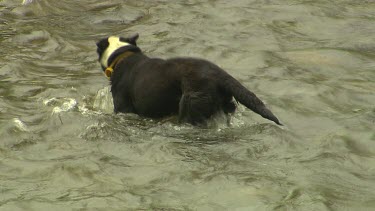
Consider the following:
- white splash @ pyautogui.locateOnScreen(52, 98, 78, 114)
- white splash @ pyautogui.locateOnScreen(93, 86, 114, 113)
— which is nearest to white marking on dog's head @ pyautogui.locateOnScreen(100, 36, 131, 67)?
white splash @ pyautogui.locateOnScreen(93, 86, 114, 113)

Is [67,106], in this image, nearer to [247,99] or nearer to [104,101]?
[104,101]

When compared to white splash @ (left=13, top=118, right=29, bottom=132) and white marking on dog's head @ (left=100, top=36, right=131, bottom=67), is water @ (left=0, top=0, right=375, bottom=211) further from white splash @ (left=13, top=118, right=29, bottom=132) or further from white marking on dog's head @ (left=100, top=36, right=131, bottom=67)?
white marking on dog's head @ (left=100, top=36, right=131, bottom=67)

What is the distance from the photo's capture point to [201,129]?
5.97 m

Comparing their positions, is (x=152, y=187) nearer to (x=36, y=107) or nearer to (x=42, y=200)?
(x=42, y=200)

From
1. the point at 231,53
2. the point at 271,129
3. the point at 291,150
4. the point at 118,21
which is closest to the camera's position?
the point at 291,150

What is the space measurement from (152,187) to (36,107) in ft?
9.34

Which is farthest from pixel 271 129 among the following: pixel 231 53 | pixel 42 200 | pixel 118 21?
pixel 118 21

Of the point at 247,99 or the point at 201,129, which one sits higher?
the point at 247,99

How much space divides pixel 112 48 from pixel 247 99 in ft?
6.76

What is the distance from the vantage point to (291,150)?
5.45 metres

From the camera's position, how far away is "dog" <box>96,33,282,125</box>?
19.1 ft

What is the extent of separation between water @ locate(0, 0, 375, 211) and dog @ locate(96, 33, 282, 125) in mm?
172

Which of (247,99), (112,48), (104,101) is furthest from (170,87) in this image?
(104,101)

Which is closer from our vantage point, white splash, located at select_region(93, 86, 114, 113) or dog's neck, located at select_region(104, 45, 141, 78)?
dog's neck, located at select_region(104, 45, 141, 78)
